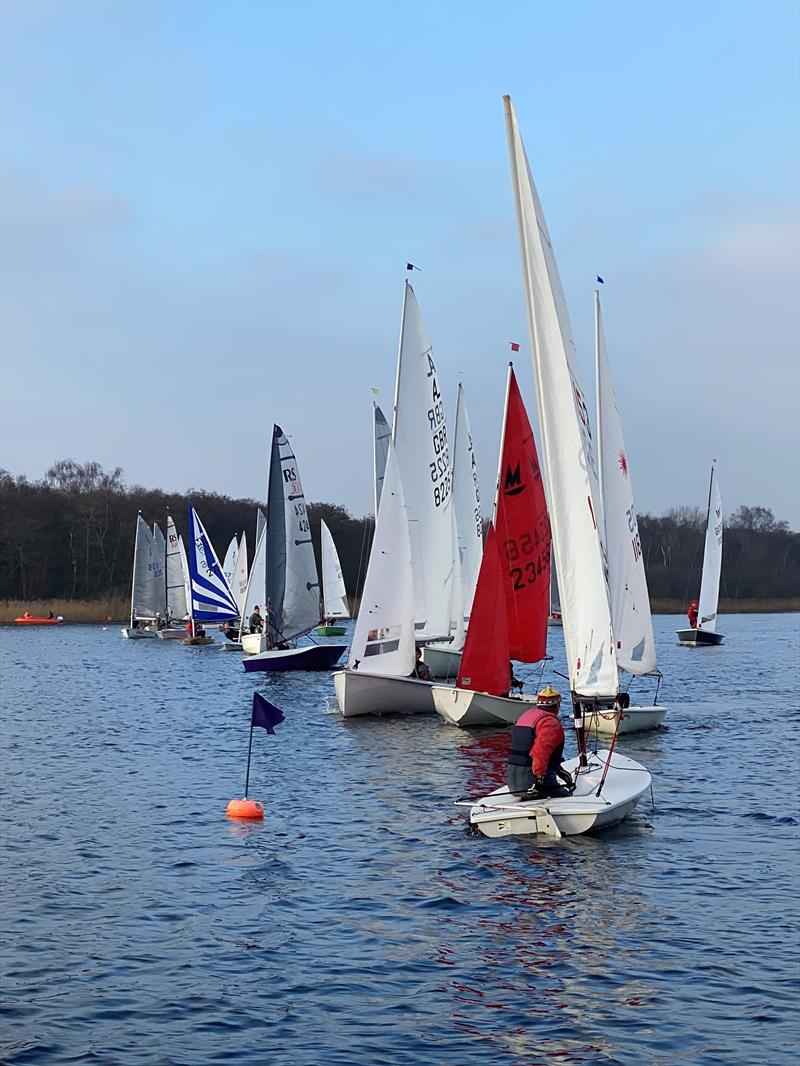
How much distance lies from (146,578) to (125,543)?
32848 mm

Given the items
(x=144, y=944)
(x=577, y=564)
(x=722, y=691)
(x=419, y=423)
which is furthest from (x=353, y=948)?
(x=722, y=691)

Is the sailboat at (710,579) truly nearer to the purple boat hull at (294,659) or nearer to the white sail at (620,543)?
the purple boat hull at (294,659)

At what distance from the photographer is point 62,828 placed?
1639 centimetres

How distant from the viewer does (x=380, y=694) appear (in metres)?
27.0

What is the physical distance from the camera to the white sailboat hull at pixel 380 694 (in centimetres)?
2673

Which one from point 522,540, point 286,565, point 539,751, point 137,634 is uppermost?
point 522,540

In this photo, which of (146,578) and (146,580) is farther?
(146,580)

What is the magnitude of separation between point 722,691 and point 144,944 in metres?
29.9

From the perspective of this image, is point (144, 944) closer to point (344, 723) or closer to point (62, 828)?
point (62, 828)

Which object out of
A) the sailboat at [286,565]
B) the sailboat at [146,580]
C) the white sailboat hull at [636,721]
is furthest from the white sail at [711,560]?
the white sailboat hull at [636,721]

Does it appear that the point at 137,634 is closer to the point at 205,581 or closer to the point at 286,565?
the point at 205,581

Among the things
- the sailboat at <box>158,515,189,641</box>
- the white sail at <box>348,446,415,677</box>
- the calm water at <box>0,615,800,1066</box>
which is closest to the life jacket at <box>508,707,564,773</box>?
the calm water at <box>0,615,800,1066</box>

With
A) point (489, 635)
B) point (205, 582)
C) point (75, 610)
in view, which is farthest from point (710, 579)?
point (75, 610)

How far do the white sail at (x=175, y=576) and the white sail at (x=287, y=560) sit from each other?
30263 millimetres
